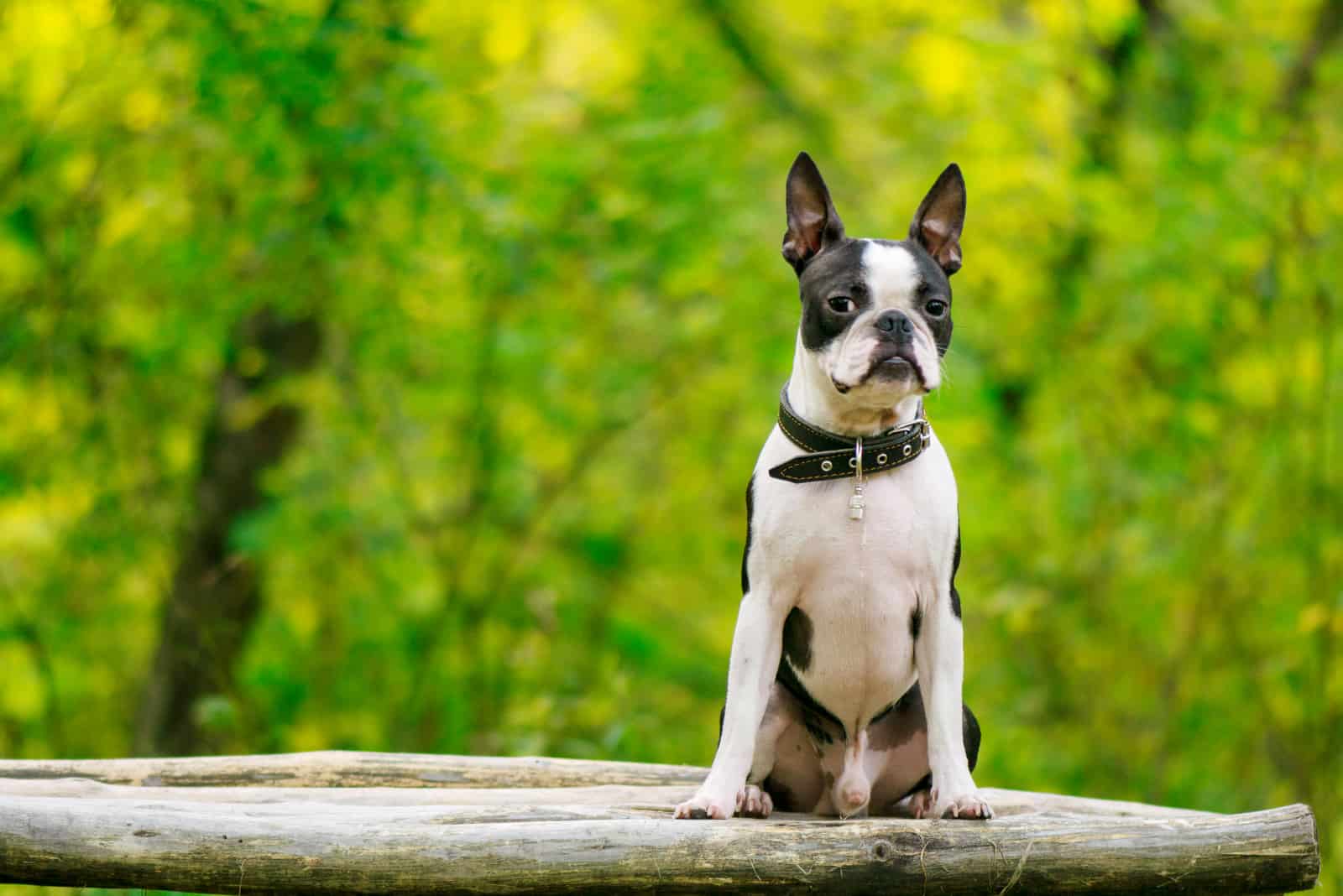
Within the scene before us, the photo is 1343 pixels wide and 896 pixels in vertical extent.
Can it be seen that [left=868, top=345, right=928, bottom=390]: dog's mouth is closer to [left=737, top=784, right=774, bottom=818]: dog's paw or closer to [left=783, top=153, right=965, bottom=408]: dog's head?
[left=783, top=153, right=965, bottom=408]: dog's head

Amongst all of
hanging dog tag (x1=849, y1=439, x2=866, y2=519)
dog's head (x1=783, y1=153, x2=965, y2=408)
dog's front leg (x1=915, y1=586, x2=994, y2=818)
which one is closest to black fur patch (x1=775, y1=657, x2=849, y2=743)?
dog's front leg (x1=915, y1=586, x2=994, y2=818)

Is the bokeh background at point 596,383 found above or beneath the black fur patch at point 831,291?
beneath

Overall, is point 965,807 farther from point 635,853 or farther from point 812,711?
point 635,853

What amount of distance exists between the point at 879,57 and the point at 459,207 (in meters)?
4.67

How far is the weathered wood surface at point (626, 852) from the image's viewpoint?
2924 mm

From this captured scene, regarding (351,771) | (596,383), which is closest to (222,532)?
(596,383)

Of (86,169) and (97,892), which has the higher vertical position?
(86,169)

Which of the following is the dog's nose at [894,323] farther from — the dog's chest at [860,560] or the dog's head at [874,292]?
the dog's chest at [860,560]

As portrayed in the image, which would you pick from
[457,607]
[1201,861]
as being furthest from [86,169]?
[1201,861]

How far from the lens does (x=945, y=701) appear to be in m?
3.08

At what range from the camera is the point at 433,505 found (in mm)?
7254

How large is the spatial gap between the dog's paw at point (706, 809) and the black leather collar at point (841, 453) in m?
0.74

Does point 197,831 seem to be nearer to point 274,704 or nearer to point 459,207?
point 459,207

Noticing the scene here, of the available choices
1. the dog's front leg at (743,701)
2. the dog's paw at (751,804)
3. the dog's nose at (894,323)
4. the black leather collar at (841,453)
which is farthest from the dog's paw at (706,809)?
the dog's nose at (894,323)
